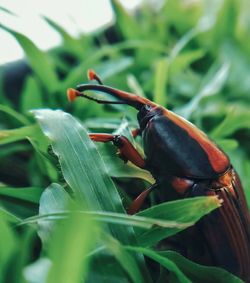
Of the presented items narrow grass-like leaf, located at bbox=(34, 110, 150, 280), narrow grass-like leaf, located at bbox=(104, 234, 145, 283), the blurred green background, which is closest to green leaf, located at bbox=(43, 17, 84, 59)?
the blurred green background

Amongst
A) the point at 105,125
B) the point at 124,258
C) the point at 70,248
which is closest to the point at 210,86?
the point at 105,125

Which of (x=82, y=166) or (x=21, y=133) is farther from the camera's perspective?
(x=21, y=133)

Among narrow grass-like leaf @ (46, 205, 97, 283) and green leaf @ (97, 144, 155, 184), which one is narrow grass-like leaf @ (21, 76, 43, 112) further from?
narrow grass-like leaf @ (46, 205, 97, 283)

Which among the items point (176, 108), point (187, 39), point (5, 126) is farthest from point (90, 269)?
point (187, 39)

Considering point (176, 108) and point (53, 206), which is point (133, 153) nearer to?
point (53, 206)

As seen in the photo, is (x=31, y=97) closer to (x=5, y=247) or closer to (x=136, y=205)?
(x=136, y=205)

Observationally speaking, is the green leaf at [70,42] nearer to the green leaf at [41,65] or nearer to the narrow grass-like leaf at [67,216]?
the green leaf at [41,65]
